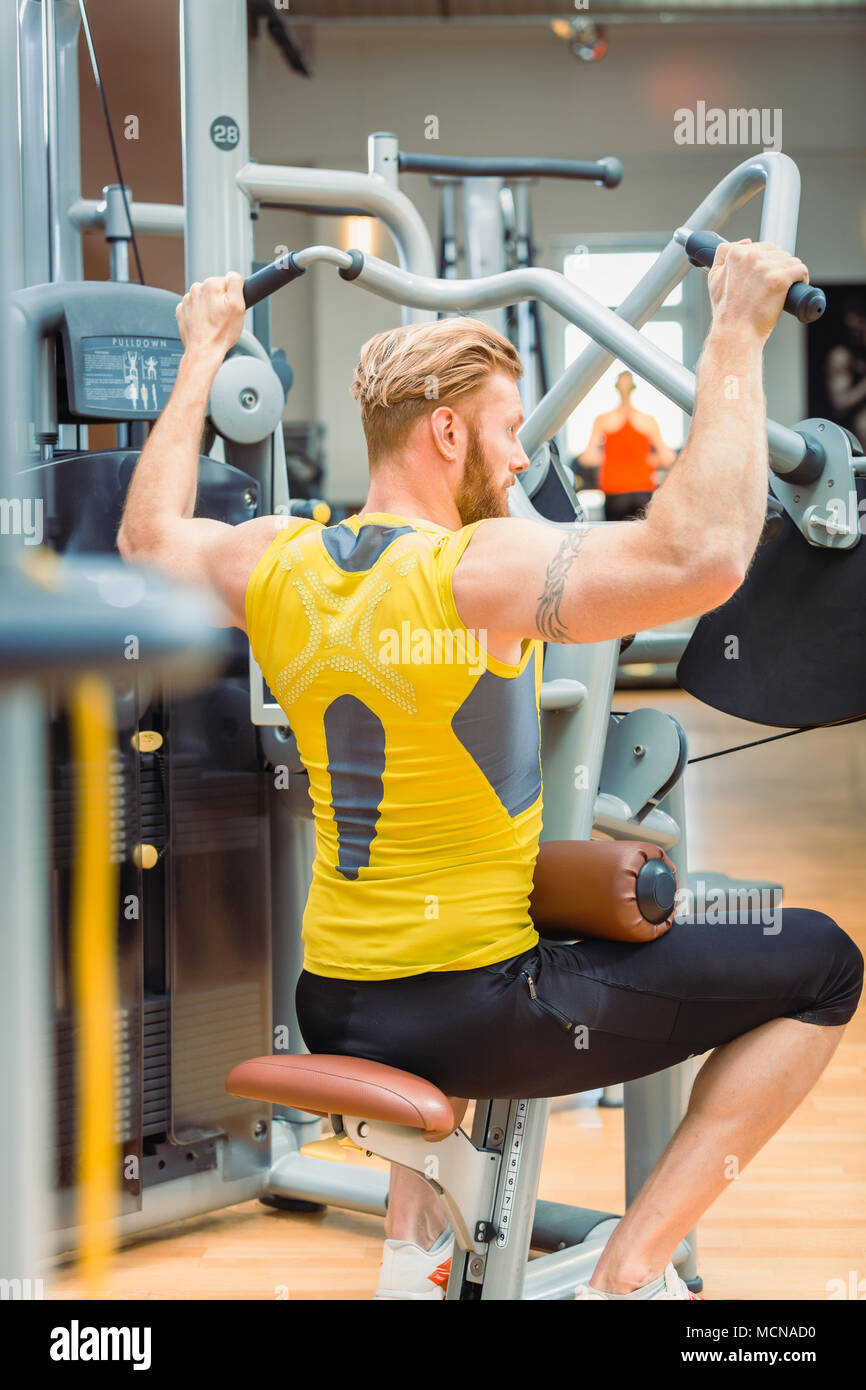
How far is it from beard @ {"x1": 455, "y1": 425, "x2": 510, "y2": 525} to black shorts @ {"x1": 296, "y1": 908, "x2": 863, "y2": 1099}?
0.46 meters

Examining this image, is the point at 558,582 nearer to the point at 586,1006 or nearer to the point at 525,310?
the point at 586,1006

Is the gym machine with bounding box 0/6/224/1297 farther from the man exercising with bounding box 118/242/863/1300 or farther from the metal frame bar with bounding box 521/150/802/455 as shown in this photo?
the metal frame bar with bounding box 521/150/802/455

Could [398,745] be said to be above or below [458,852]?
above

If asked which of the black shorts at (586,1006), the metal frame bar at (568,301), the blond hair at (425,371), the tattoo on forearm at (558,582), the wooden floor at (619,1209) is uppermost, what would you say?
the metal frame bar at (568,301)

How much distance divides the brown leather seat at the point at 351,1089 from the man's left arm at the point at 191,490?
46 centimetres

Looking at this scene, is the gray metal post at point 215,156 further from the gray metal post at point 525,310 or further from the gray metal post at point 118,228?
the gray metal post at point 525,310

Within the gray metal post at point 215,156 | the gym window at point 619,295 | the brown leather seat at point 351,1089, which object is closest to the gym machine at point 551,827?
the brown leather seat at point 351,1089

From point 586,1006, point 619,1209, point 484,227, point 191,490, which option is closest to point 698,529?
point 586,1006

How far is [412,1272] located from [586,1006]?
53cm

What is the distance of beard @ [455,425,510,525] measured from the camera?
1.46 metres

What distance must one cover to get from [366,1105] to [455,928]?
0.67ft

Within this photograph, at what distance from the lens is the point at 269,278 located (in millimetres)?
1632

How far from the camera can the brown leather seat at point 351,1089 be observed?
4.19 feet
